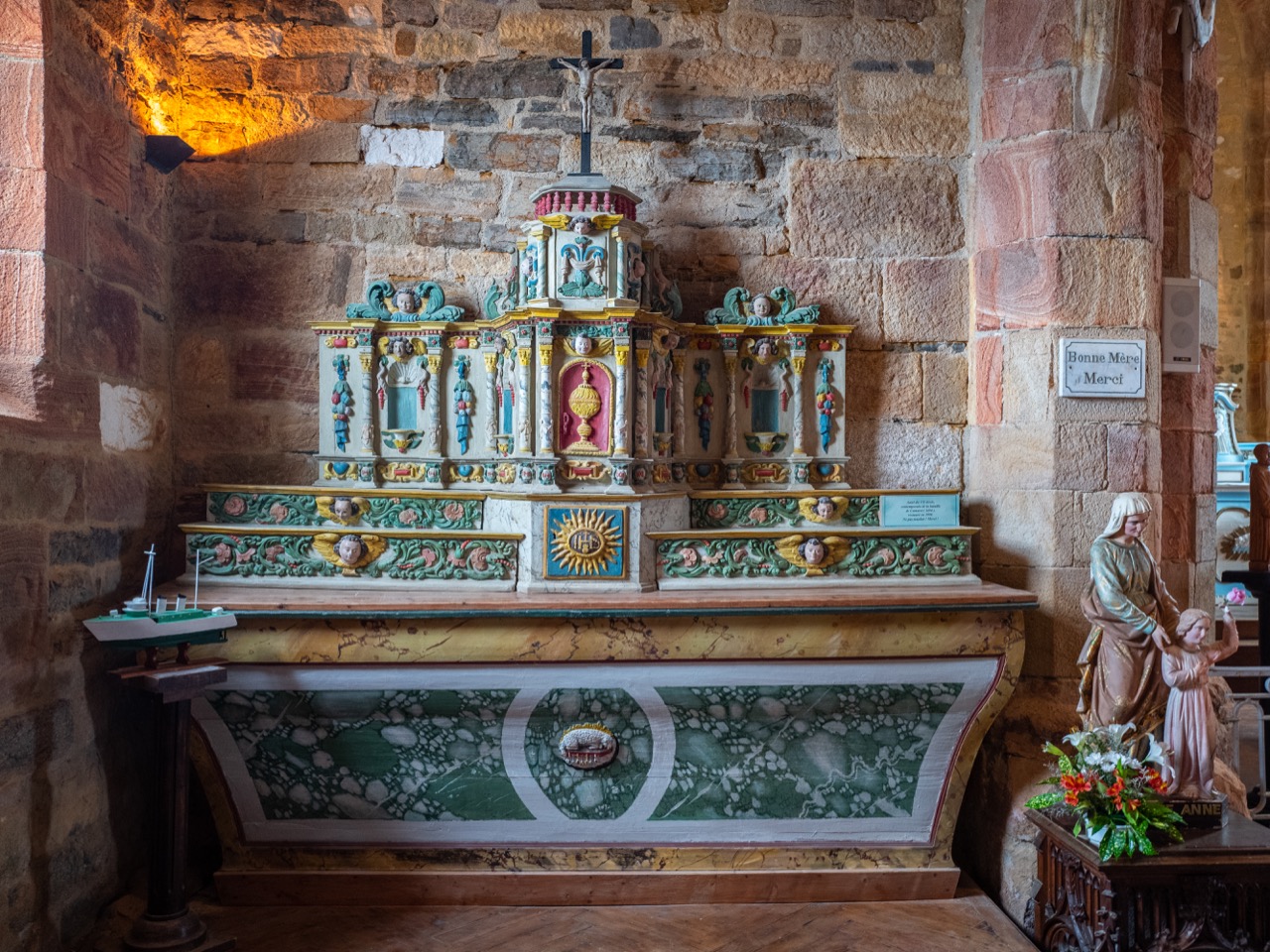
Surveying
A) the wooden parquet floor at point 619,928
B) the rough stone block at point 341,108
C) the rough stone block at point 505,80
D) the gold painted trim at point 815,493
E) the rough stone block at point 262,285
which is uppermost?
the rough stone block at point 505,80

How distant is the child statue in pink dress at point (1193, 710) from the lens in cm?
293

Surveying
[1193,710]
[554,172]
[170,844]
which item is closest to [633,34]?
[554,172]

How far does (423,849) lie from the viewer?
3361 millimetres

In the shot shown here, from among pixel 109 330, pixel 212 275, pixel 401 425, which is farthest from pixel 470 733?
pixel 212 275

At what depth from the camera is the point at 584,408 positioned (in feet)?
11.5

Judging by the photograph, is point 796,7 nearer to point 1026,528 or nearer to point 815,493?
point 815,493

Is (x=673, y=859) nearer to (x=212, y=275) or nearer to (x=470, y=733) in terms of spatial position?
(x=470, y=733)

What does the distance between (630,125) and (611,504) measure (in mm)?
1738

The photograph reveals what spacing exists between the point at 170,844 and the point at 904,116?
391cm

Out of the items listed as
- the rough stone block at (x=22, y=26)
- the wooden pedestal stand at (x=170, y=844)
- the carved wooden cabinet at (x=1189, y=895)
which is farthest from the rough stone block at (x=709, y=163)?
the carved wooden cabinet at (x=1189, y=895)

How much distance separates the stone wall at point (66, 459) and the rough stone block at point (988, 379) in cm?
335

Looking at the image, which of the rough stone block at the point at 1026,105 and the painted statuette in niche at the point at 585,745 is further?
the rough stone block at the point at 1026,105

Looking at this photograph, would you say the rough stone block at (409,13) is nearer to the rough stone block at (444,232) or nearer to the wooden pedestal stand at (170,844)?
the rough stone block at (444,232)

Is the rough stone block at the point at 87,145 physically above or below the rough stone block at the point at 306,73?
below
